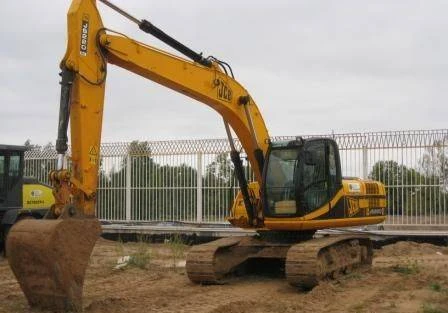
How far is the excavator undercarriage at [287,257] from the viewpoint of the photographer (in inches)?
404

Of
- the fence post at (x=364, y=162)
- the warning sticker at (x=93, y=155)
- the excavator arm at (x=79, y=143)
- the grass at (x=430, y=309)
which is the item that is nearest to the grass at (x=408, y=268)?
the grass at (x=430, y=309)

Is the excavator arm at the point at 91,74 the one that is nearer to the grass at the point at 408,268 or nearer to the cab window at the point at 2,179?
the grass at the point at 408,268

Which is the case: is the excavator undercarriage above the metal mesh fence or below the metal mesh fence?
below

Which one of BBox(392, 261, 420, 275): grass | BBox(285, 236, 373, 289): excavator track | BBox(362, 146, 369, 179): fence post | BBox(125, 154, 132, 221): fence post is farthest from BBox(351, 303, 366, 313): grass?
BBox(125, 154, 132, 221): fence post

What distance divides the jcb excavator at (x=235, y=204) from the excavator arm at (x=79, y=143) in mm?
13

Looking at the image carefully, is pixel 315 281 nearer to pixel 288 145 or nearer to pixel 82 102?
pixel 288 145

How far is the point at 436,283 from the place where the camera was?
10695 millimetres

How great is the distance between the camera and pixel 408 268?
41.1 feet

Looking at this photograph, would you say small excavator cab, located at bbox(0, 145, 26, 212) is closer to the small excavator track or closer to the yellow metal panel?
the yellow metal panel

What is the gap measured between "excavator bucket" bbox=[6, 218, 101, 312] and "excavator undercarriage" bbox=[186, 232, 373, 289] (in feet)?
11.0

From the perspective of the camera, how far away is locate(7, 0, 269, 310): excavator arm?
25.4ft

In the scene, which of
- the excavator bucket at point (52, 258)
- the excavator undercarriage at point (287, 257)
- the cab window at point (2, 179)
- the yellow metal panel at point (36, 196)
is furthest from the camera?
the yellow metal panel at point (36, 196)

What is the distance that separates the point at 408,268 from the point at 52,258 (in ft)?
24.2

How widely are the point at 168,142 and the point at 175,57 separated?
9816 millimetres
